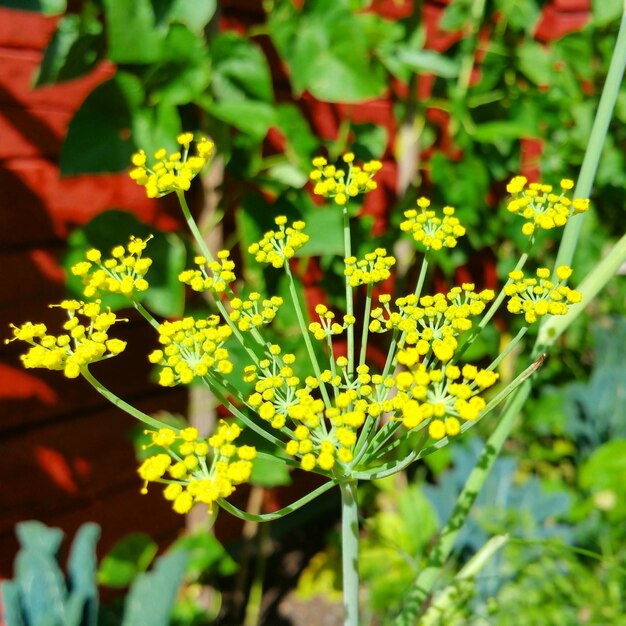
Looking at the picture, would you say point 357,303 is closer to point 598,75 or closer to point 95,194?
point 95,194

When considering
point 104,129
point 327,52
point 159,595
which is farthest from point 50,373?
point 327,52

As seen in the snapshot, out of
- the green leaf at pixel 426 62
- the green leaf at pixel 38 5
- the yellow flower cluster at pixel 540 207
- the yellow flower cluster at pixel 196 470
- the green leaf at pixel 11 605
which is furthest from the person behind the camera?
the green leaf at pixel 426 62

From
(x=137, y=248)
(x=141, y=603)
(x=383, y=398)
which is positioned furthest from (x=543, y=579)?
(x=137, y=248)

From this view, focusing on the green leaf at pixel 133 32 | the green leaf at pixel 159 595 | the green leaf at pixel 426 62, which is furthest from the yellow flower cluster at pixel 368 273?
the green leaf at pixel 426 62

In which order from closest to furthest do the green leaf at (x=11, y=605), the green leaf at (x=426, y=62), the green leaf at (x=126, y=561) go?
the green leaf at (x=11, y=605), the green leaf at (x=126, y=561), the green leaf at (x=426, y=62)

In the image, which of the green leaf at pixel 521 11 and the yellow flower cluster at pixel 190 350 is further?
the green leaf at pixel 521 11

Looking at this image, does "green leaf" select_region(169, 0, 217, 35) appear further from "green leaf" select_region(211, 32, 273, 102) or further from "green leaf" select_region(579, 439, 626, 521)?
"green leaf" select_region(579, 439, 626, 521)

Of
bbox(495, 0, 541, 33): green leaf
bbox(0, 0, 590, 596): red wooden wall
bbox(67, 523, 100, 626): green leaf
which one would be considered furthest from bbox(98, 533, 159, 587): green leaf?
bbox(495, 0, 541, 33): green leaf

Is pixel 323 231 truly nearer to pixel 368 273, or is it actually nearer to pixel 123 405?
pixel 368 273

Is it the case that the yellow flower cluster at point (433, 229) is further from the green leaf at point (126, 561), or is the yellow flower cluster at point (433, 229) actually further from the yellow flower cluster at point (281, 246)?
the green leaf at point (126, 561)
